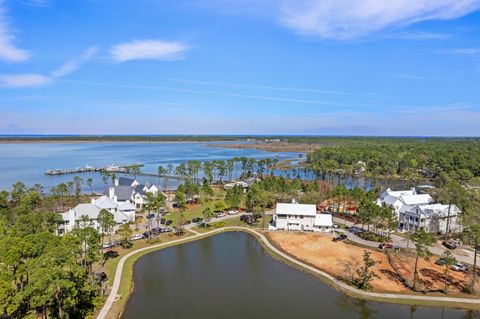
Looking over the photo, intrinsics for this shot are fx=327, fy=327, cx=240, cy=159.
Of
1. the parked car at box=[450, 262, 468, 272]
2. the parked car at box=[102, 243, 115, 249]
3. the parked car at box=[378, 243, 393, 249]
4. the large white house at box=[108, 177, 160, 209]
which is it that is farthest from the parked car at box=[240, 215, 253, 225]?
the parked car at box=[450, 262, 468, 272]

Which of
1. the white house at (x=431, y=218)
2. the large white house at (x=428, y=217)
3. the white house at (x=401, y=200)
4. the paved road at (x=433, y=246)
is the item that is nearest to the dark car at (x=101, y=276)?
the paved road at (x=433, y=246)

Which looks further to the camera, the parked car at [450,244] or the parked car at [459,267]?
the parked car at [450,244]

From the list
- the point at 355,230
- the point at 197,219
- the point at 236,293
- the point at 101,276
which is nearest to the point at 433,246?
the point at 355,230

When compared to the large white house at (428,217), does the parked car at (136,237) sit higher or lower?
lower

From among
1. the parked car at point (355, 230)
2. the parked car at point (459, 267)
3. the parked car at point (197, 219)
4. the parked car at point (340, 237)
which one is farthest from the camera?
the parked car at point (197, 219)

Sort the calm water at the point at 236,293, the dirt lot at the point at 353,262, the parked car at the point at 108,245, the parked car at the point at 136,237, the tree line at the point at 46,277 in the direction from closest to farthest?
the tree line at the point at 46,277 → the calm water at the point at 236,293 → the dirt lot at the point at 353,262 → the parked car at the point at 108,245 → the parked car at the point at 136,237

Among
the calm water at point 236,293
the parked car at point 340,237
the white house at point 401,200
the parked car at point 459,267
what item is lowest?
the calm water at point 236,293

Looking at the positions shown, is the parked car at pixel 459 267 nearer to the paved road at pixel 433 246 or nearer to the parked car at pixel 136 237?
the paved road at pixel 433 246
